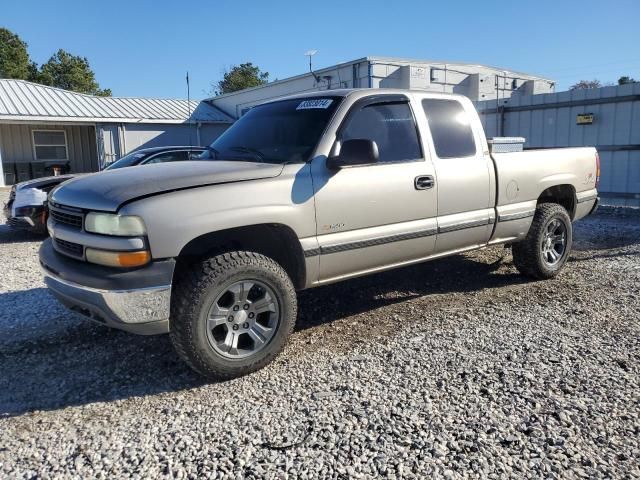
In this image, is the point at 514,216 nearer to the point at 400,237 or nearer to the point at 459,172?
the point at 459,172

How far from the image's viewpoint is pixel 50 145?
23609 mm

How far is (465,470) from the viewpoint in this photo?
8.29 ft

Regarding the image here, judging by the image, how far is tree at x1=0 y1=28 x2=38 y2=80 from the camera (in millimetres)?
45594

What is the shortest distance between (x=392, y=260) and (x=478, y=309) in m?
1.15

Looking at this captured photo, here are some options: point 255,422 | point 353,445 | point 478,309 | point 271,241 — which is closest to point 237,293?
point 271,241

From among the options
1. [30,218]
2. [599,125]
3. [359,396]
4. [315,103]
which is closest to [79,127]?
[30,218]

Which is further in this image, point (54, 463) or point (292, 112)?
point (292, 112)

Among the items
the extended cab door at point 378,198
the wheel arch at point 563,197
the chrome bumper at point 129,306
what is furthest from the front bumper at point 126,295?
the wheel arch at point 563,197

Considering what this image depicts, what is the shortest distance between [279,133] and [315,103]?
0.39 metres

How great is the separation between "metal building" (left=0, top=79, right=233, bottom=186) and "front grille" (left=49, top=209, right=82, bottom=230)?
63.7 ft

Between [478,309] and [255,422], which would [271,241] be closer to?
[255,422]

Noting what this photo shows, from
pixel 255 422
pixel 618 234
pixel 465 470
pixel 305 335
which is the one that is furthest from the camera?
pixel 618 234

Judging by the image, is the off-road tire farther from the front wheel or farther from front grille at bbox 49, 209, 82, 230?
the front wheel

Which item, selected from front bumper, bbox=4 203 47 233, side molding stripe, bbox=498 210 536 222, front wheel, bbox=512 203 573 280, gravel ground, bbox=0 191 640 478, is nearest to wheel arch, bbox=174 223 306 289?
gravel ground, bbox=0 191 640 478
